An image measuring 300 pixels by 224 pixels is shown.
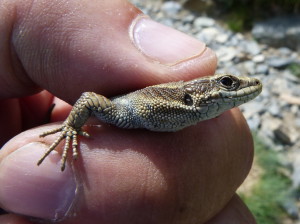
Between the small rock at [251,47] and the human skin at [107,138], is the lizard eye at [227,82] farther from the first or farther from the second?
the small rock at [251,47]

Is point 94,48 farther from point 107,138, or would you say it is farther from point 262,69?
point 262,69

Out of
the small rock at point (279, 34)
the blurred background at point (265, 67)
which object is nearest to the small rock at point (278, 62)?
the blurred background at point (265, 67)

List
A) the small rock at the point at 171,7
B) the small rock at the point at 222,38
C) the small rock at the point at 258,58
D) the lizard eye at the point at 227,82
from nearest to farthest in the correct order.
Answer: the lizard eye at the point at 227,82 < the small rock at the point at 258,58 < the small rock at the point at 222,38 < the small rock at the point at 171,7

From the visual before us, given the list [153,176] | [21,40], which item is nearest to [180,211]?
[153,176]

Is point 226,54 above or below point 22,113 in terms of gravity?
below

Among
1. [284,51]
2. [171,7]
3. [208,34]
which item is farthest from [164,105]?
[171,7]
